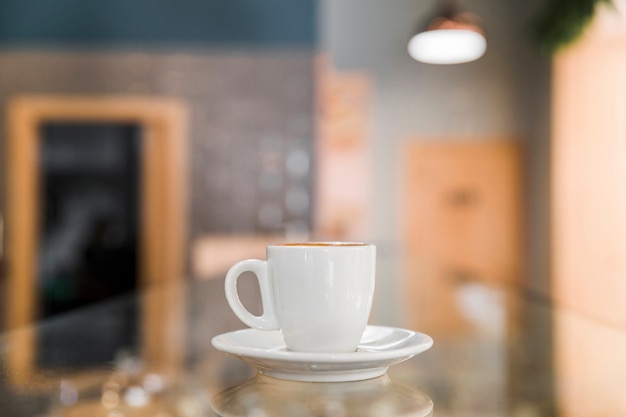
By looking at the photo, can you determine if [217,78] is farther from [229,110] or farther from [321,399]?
[321,399]

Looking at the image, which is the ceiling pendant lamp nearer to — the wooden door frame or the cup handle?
the wooden door frame

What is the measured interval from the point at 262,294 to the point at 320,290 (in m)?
0.07

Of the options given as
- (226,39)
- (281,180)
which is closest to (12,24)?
(226,39)

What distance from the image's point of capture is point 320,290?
0.66 meters

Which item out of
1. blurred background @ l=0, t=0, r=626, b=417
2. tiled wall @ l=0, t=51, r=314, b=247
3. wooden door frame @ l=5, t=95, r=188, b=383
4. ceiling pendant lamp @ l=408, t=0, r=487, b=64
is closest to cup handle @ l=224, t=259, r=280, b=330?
blurred background @ l=0, t=0, r=626, b=417

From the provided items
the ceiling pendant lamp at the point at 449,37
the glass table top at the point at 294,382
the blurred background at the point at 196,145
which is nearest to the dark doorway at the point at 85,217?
the blurred background at the point at 196,145

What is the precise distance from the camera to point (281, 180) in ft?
16.8

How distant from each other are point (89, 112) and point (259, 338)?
475cm

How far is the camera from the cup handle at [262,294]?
0.69 m

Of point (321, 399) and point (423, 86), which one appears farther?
point (423, 86)

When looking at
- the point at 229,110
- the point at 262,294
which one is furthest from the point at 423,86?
the point at 262,294

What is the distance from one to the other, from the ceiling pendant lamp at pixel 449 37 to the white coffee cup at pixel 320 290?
3.60m

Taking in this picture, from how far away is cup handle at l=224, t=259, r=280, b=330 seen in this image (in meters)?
0.69

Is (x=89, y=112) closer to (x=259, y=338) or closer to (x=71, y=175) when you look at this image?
(x=71, y=175)
